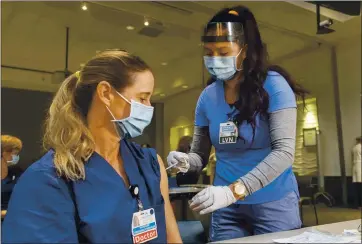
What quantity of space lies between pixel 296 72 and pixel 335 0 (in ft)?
12.9

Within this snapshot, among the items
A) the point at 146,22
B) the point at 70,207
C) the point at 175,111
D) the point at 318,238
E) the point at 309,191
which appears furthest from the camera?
the point at 175,111

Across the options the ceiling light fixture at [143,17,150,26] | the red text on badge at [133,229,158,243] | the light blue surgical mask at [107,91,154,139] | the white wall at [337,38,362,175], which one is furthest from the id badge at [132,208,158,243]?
the white wall at [337,38,362,175]

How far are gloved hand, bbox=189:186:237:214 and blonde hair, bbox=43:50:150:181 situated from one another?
33 cm

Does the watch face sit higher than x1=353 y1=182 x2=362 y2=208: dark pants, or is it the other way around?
the watch face

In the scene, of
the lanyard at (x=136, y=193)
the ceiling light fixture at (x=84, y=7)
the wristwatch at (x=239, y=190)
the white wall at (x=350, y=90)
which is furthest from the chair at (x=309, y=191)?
the lanyard at (x=136, y=193)

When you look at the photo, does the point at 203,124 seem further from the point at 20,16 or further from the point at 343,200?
the point at 343,200

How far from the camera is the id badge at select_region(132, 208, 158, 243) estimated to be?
896 mm

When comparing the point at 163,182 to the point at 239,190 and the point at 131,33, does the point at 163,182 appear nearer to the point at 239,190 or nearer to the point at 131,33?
the point at 239,190

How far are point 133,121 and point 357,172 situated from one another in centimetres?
600

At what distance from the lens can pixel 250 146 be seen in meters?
1.23

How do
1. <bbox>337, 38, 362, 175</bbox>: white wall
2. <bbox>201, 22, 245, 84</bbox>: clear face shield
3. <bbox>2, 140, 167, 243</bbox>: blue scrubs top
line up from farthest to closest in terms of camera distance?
<bbox>337, 38, 362, 175</bbox>: white wall → <bbox>201, 22, 245, 84</bbox>: clear face shield → <bbox>2, 140, 167, 243</bbox>: blue scrubs top

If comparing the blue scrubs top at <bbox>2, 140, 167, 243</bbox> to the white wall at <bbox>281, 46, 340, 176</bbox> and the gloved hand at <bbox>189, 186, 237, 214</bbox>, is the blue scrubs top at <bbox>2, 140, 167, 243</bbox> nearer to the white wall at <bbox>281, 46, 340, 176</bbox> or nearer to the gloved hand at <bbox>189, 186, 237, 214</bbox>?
the gloved hand at <bbox>189, 186, 237, 214</bbox>

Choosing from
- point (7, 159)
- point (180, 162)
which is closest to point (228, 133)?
point (180, 162)

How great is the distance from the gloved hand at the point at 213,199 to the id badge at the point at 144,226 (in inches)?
6.1
